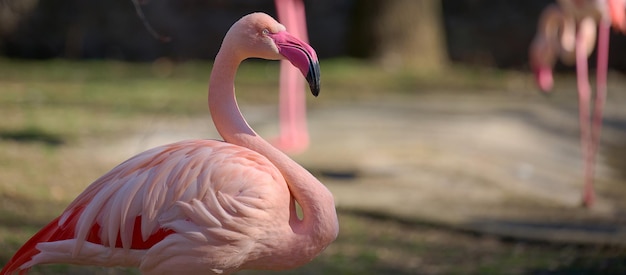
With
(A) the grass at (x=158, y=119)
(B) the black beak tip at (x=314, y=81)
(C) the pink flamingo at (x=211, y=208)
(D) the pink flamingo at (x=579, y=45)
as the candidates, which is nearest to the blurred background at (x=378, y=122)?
(A) the grass at (x=158, y=119)

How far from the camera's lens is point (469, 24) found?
13586 millimetres

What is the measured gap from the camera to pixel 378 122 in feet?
26.9

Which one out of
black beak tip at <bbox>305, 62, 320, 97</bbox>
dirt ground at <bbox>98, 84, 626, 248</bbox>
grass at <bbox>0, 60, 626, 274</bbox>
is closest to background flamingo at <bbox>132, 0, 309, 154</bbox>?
dirt ground at <bbox>98, 84, 626, 248</bbox>

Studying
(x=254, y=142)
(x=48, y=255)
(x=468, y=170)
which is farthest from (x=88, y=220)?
(x=468, y=170)

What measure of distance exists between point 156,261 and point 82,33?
10.5m

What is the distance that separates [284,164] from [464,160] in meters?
4.03

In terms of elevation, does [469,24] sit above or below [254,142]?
below

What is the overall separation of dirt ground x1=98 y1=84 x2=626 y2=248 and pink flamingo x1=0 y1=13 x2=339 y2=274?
2593mm

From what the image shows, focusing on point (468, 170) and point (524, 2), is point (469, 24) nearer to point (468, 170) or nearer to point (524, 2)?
point (524, 2)

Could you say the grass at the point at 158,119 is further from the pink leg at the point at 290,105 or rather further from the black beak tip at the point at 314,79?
the black beak tip at the point at 314,79

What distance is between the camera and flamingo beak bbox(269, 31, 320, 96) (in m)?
2.99

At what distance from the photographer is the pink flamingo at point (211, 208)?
9.71 feet

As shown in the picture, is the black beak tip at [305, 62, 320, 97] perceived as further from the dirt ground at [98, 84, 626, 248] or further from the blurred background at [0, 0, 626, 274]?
the dirt ground at [98, 84, 626, 248]

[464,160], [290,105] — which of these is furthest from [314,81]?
[290,105]
